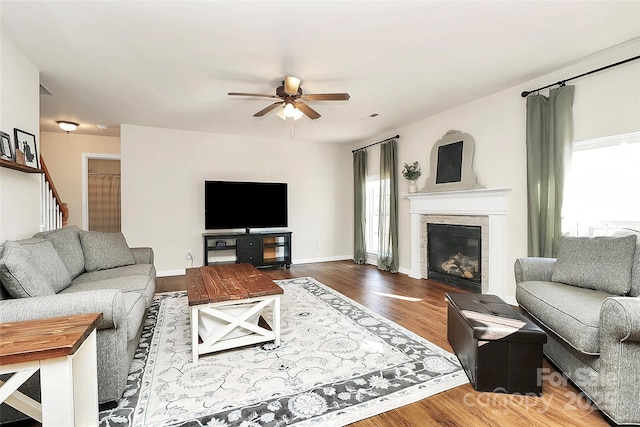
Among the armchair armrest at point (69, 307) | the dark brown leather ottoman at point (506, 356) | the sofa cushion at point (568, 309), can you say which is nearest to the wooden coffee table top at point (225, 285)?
the armchair armrest at point (69, 307)

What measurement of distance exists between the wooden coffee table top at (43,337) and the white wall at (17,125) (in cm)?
152

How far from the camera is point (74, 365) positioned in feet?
4.63

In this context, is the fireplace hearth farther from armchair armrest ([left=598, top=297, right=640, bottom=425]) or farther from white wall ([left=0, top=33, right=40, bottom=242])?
white wall ([left=0, top=33, right=40, bottom=242])

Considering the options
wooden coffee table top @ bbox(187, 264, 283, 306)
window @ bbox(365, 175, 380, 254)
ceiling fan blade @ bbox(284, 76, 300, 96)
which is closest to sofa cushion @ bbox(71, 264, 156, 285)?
wooden coffee table top @ bbox(187, 264, 283, 306)

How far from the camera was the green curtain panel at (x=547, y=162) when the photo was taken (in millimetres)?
2980

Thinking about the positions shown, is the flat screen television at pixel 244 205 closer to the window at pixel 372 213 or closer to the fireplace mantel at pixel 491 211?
the window at pixel 372 213

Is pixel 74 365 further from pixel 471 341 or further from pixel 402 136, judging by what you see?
pixel 402 136

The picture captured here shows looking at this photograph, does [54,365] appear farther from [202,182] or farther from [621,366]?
[202,182]

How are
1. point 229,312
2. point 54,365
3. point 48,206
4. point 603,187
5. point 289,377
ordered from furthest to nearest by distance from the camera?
point 48,206
point 603,187
point 229,312
point 289,377
point 54,365

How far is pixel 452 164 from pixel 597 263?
2288 mm

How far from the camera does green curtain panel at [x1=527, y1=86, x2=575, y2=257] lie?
298cm

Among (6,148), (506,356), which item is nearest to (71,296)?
(6,148)

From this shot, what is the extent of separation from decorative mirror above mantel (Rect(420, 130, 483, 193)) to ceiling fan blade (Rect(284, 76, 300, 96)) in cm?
245

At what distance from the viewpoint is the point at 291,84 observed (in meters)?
2.96
